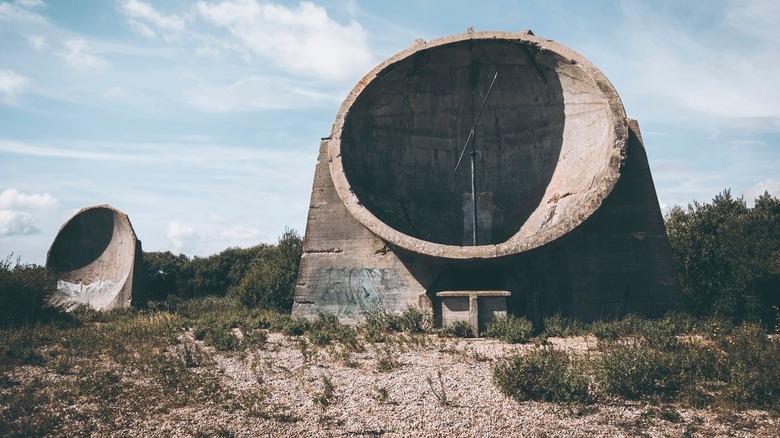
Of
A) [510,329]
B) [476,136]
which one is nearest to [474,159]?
[476,136]

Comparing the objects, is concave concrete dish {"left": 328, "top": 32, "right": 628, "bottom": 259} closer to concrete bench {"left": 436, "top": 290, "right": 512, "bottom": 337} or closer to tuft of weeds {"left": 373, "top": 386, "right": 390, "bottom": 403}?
concrete bench {"left": 436, "top": 290, "right": 512, "bottom": 337}

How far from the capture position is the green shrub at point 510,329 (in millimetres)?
12484

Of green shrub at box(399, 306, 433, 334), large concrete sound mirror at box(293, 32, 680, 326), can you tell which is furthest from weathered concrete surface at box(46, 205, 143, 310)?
green shrub at box(399, 306, 433, 334)

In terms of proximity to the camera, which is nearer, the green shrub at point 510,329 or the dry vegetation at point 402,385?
the dry vegetation at point 402,385

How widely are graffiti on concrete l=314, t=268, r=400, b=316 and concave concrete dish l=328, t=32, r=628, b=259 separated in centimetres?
131

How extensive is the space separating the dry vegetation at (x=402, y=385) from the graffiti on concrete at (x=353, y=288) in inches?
82.6

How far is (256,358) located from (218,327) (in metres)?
3.89

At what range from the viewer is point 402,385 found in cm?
941

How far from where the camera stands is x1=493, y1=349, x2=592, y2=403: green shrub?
866 cm

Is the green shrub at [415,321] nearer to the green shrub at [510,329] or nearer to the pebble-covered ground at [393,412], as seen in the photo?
the green shrub at [510,329]

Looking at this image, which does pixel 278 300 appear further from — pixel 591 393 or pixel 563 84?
pixel 591 393

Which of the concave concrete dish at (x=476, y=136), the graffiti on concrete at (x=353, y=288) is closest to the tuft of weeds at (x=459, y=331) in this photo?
the graffiti on concrete at (x=353, y=288)

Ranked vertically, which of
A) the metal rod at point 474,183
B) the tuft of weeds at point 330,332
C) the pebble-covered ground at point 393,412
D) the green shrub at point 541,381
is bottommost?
the pebble-covered ground at point 393,412

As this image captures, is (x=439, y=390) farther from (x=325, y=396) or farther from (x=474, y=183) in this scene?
(x=474, y=183)
